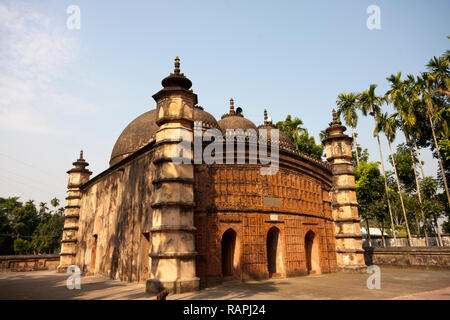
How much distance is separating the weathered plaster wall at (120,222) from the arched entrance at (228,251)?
2.94 meters

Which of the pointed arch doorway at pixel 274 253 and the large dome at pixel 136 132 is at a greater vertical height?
the large dome at pixel 136 132

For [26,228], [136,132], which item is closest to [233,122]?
[136,132]

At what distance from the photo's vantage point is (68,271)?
18.4m

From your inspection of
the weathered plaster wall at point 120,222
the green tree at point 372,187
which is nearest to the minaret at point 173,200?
the weathered plaster wall at point 120,222

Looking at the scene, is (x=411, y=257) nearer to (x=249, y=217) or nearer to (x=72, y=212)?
(x=249, y=217)

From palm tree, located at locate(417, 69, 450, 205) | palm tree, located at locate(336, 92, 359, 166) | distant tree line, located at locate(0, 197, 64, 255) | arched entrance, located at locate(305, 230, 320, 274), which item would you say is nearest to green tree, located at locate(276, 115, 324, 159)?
palm tree, located at locate(336, 92, 359, 166)

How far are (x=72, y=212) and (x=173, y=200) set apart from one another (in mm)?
13829

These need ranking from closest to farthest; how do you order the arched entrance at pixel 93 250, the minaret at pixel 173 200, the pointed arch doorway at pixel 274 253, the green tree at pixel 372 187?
the minaret at pixel 173 200, the pointed arch doorway at pixel 274 253, the arched entrance at pixel 93 250, the green tree at pixel 372 187

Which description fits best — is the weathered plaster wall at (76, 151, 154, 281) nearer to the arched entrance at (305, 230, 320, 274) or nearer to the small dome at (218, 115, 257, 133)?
the arched entrance at (305, 230, 320, 274)

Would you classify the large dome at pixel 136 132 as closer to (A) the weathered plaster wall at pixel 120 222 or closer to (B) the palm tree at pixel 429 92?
(A) the weathered plaster wall at pixel 120 222

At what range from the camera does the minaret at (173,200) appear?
9000 mm

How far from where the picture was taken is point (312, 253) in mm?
14367
